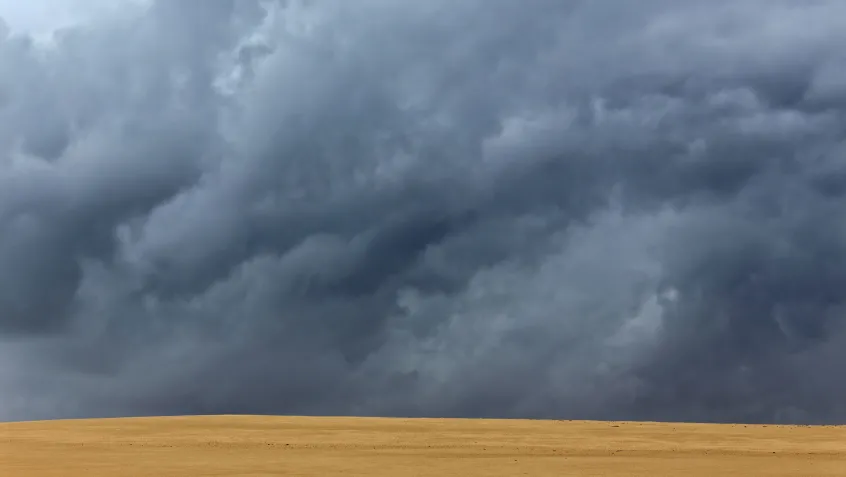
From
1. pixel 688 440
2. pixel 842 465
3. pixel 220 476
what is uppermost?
pixel 688 440

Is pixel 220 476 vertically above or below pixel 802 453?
below

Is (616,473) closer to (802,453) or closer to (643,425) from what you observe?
(802,453)

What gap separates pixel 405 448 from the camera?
1549 inches

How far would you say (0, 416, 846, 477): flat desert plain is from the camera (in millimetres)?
31047

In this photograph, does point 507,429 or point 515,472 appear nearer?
point 515,472

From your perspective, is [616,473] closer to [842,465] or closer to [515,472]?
[515,472]

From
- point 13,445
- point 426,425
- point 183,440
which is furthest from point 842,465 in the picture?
point 13,445

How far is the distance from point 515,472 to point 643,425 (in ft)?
84.5

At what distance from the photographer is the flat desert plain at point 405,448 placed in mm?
31047

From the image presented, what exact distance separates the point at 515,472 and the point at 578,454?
7910 millimetres

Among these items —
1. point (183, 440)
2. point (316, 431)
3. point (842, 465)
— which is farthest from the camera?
point (316, 431)

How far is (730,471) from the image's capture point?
31797 millimetres

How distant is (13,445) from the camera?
128 ft

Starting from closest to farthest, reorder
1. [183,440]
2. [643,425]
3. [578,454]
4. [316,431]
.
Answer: [578,454], [183,440], [316,431], [643,425]
